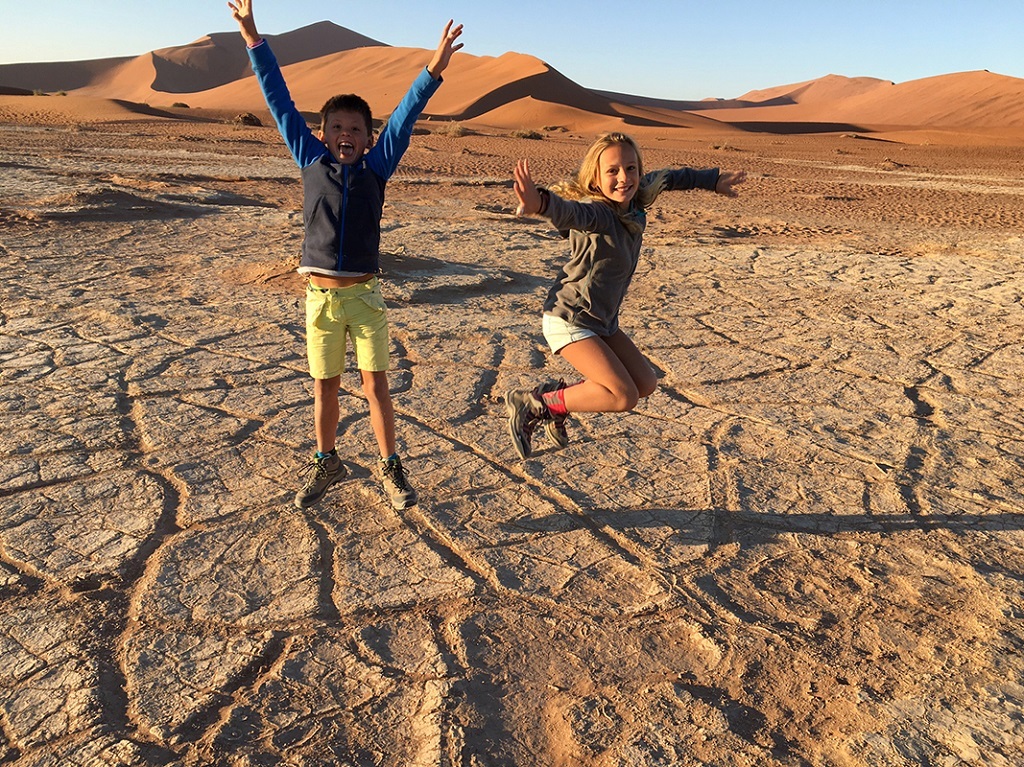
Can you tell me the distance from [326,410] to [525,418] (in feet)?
2.54

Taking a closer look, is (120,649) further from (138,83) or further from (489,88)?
(138,83)

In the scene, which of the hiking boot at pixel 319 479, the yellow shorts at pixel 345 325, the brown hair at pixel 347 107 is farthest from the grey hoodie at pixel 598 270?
the hiking boot at pixel 319 479

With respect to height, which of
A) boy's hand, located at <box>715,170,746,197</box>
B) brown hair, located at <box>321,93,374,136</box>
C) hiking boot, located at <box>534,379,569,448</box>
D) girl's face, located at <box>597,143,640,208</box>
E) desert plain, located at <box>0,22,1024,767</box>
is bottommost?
desert plain, located at <box>0,22,1024,767</box>

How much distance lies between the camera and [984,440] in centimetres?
387

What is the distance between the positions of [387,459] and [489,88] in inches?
1668

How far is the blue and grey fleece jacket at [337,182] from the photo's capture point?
9.04 ft

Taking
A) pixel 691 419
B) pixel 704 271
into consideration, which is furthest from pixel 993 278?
pixel 691 419

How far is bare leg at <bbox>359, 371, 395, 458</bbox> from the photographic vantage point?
2.93 metres

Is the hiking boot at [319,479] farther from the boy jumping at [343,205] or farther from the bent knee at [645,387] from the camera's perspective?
the bent knee at [645,387]

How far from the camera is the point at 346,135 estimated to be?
2.70 metres

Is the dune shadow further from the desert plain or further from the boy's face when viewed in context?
the boy's face

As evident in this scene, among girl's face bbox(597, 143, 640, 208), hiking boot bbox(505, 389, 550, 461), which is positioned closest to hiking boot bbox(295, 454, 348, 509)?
hiking boot bbox(505, 389, 550, 461)

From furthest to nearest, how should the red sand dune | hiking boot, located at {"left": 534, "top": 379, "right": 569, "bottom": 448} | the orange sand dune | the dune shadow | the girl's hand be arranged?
the orange sand dune
the red sand dune
the dune shadow
hiking boot, located at {"left": 534, "top": 379, "right": 569, "bottom": 448}
the girl's hand

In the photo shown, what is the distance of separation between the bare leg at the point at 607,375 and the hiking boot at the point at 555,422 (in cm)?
10
